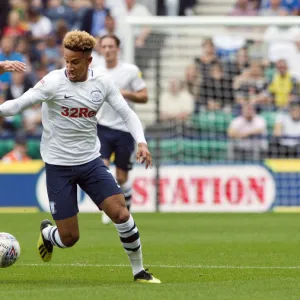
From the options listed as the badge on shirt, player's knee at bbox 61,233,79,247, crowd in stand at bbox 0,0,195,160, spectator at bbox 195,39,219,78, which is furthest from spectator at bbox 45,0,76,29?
the badge on shirt

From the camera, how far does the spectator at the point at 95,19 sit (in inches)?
905

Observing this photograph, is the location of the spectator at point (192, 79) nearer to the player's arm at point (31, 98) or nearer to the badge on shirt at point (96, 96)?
the badge on shirt at point (96, 96)

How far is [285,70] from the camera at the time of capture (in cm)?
2078

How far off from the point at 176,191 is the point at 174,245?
22.2ft

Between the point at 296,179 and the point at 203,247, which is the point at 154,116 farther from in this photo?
the point at 203,247

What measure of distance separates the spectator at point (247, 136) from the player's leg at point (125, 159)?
5.38 meters

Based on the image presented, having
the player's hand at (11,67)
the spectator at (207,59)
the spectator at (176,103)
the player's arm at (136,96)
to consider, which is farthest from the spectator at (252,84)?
the player's hand at (11,67)

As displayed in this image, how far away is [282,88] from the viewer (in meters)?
20.9

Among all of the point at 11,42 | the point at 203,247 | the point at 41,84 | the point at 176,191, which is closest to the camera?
the point at 41,84

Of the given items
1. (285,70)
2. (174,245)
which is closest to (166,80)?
(285,70)

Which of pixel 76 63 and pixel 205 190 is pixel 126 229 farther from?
pixel 205 190

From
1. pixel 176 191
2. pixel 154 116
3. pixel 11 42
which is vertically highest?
pixel 11 42

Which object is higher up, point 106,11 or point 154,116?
point 106,11

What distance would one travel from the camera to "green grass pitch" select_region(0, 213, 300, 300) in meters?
8.27
